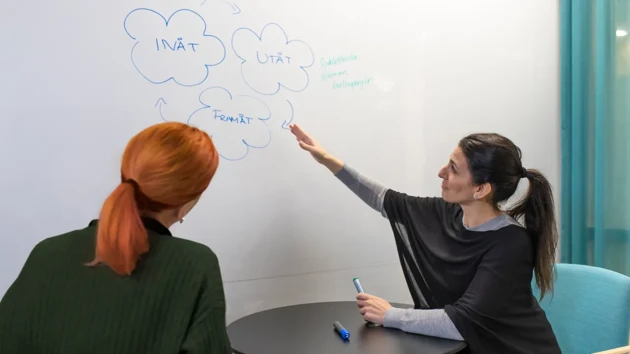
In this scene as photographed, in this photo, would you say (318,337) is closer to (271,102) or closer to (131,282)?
(131,282)

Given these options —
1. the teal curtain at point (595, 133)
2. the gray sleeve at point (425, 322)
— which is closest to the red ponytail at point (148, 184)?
the gray sleeve at point (425, 322)

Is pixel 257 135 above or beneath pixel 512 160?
above

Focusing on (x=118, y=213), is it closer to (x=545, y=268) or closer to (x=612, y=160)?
(x=545, y=268)

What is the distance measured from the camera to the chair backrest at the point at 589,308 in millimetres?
1618

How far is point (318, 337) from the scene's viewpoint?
1429mm

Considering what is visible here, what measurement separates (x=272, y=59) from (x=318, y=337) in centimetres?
85

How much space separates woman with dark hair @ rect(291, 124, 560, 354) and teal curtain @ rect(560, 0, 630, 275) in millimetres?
730

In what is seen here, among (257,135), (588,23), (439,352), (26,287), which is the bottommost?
(439,352)

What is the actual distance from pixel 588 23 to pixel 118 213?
202cm

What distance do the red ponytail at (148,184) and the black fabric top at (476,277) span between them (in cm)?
76

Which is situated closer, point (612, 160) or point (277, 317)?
point (277, 317)

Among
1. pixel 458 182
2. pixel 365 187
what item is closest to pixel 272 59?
pixel 365 187

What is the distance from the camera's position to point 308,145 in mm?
1750

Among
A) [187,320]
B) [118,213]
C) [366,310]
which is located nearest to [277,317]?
[366,310]
